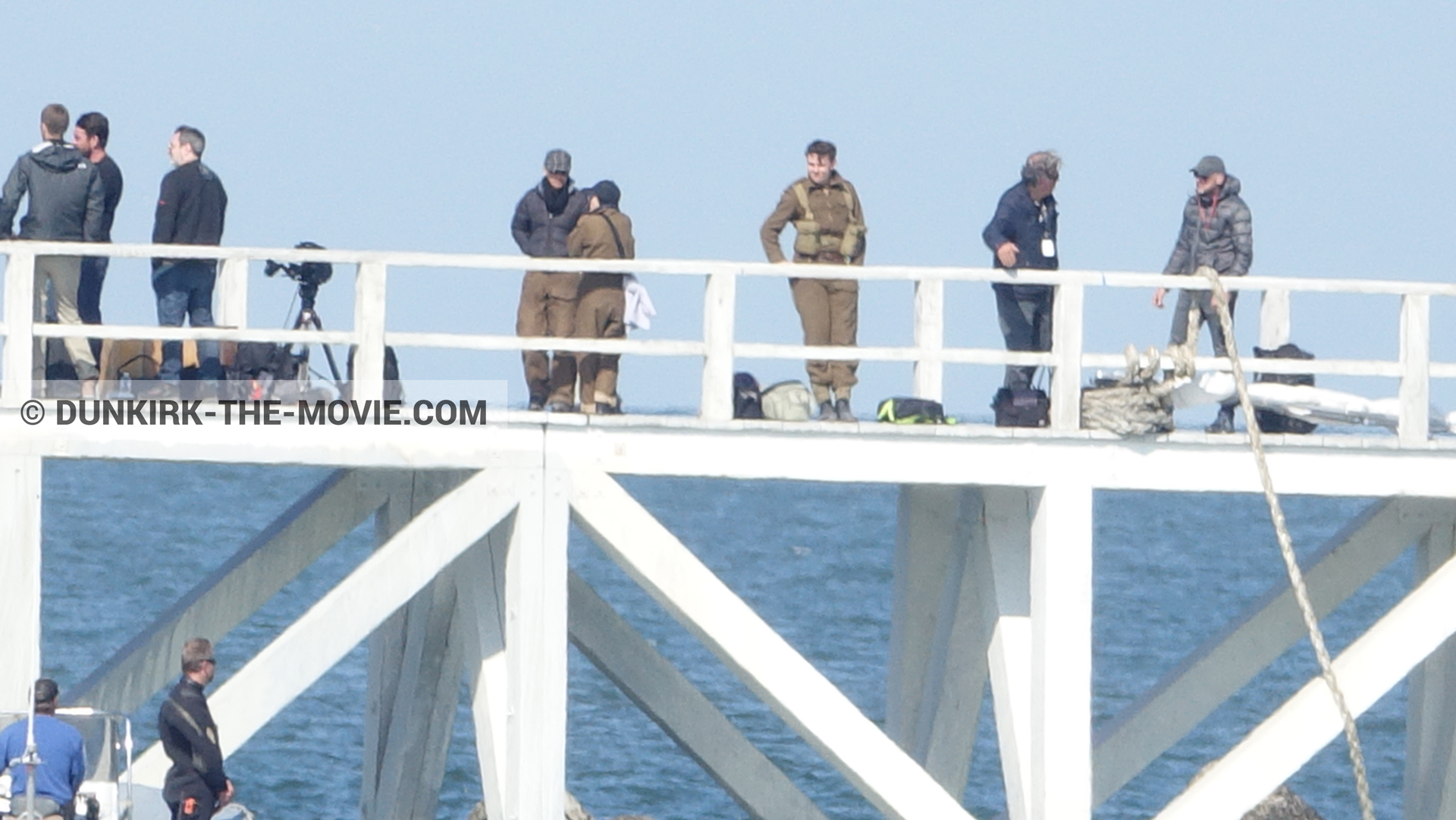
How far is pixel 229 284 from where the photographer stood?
14.8 metres

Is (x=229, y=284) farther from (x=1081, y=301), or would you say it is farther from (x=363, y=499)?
(x=1081, y=301)

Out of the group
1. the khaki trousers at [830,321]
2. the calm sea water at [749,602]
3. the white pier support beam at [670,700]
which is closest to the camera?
the khaki trousers at [830,321]

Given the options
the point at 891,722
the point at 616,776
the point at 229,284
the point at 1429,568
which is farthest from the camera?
the point at 616,776

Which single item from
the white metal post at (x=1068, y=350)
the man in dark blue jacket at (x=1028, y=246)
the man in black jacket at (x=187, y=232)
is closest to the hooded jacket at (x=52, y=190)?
the man in black jacket at (x=187, y=232)

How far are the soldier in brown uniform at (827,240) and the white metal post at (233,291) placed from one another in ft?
9.84

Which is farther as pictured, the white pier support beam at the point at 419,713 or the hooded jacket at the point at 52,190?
the white pier support beam at the point at 419,713

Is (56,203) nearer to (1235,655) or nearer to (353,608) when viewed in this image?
(353,608)

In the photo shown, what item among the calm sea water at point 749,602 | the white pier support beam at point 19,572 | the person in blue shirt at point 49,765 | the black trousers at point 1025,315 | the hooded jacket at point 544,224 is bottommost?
the calm sea water at point 749,602

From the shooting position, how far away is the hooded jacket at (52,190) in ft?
49.6

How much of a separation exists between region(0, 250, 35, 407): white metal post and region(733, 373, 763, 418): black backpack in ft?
13.1

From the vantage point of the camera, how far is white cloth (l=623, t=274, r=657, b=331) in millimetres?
15531

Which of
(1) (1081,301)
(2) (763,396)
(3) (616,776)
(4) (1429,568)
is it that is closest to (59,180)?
(2) (763,396)

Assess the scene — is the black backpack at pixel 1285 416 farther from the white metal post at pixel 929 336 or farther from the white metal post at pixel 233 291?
the white metal post at pixel 233 291

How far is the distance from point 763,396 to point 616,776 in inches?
686
